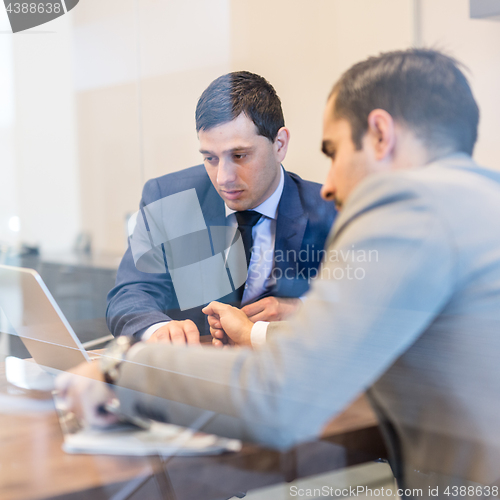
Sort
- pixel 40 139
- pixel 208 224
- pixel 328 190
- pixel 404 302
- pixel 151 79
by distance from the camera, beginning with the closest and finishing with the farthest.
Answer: pixel 404 302
pixel 328 190
pixel 208 224
pixel 151 79
pixel 40 139

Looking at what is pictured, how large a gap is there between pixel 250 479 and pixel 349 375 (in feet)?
0.78

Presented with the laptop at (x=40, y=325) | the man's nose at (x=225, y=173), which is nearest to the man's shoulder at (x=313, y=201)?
the man's nose at (x=225, y=173)

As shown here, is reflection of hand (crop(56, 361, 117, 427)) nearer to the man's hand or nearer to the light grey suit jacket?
the man's hand

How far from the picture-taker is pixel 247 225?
2.72 ft

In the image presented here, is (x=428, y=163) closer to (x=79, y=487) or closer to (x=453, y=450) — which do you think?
(x=453, y=450)

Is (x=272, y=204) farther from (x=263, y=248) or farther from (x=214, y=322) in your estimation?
(x=214, y=322)

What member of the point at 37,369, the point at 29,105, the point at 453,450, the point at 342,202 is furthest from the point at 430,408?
the point at 29,105

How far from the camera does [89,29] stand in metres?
1.26

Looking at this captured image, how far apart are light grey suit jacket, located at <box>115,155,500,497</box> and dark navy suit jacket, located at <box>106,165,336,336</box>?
0.06m

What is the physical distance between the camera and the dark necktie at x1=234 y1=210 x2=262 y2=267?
0.82 meters

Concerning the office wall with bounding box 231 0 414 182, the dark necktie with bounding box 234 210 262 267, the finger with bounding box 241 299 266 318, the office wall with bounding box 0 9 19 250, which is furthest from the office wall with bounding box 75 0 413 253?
the office wall with bounding box 0 9 19 250

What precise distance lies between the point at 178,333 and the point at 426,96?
1.86ft

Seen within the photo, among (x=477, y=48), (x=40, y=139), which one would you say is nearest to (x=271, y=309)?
(x=477, y=48)

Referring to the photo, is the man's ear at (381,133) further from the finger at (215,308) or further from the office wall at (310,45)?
the finger at (215,308)
